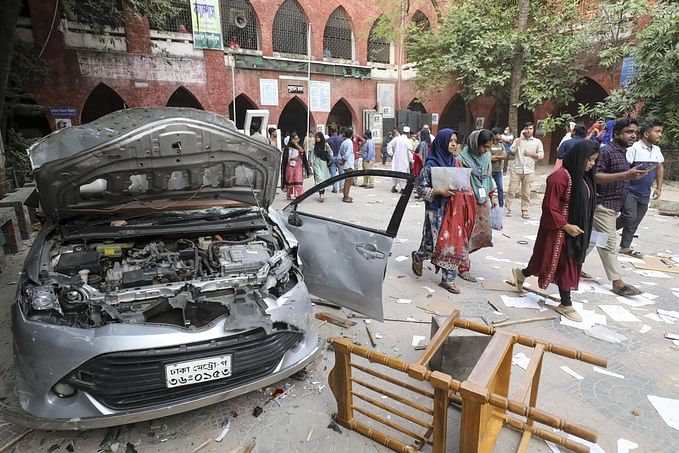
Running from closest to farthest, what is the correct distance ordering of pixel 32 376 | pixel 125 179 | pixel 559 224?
pixel 32 376
pixel 125 179
pixel 559 224

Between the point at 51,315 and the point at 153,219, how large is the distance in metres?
1.11

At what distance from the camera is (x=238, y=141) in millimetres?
3248

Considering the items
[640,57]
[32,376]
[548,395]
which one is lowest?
[548,395]

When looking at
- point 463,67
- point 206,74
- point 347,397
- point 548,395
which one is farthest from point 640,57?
point 206,74

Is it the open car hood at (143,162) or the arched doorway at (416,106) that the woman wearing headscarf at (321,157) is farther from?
the arched doorway at (416,106)

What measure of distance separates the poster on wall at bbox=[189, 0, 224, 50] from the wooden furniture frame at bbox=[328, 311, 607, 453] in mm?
15754

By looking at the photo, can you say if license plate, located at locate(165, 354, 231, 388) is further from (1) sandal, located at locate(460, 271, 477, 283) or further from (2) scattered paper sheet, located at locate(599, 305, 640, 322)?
(2) scattered paper sheet, located at locate(599, 305, 640, 322)

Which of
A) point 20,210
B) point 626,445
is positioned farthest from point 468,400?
point 20,210

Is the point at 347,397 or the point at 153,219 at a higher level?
the point at 153,219

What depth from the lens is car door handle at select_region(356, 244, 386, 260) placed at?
3207 mm

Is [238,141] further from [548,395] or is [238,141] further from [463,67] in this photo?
[463,67]

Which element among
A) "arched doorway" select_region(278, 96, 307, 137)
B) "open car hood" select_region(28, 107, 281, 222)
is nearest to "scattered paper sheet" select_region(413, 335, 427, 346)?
"open car hood" select_region(28, 107, 281, 222)

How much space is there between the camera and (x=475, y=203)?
14.8 feet

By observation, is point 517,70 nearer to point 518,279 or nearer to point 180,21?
point 518,279
